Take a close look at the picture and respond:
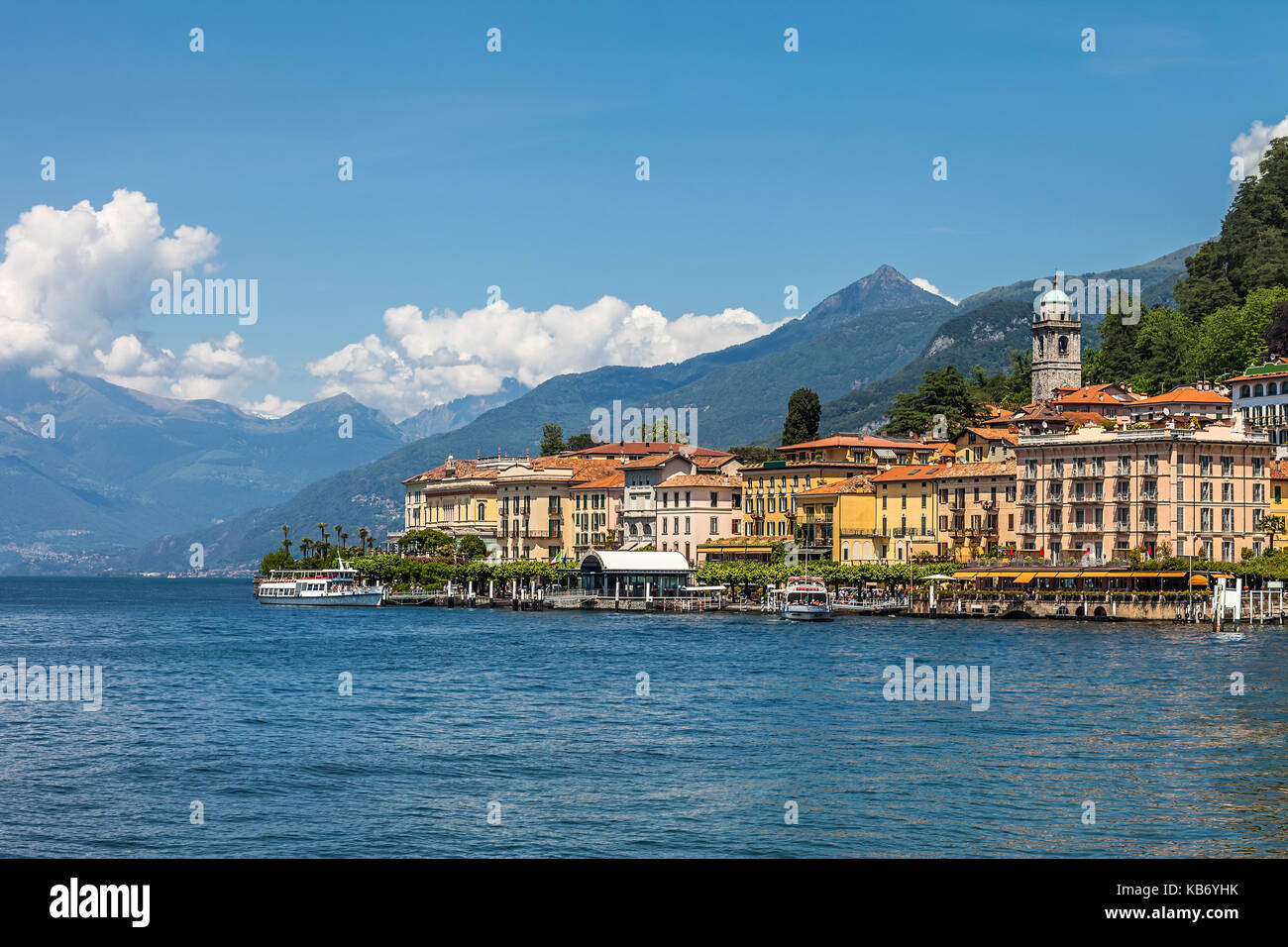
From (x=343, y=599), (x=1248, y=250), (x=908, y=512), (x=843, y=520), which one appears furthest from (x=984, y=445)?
(x=343, y=599)

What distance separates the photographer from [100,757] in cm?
4119

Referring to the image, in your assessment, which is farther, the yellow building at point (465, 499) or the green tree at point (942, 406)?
the yellow building at point (465, 499)

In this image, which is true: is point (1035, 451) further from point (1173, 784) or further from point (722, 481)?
point (1173, 784)

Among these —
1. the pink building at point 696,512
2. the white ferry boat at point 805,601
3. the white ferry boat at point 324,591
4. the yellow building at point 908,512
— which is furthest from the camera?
the white ferry boat at point 324,591

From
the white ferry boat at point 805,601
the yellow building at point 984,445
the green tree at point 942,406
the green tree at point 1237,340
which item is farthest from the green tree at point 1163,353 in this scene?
the white ferry boat at point 805,601

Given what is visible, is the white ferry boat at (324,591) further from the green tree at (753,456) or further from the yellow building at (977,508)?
the yellow building at (977,508)

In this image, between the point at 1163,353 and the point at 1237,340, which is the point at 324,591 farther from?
the point at 1237,340

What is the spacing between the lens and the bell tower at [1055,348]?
161750mm

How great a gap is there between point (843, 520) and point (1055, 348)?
1517 inches

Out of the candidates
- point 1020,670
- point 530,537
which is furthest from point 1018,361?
point 1020,670

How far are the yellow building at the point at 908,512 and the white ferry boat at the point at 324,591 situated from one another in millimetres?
55235

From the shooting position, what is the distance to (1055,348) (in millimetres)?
162750

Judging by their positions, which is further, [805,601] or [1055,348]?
[1055,348]

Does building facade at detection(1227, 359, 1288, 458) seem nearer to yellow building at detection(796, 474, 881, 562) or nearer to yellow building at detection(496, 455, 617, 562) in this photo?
yellow building at detection(796, 474, 881, 562)
